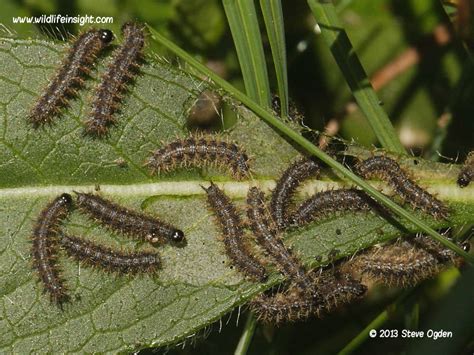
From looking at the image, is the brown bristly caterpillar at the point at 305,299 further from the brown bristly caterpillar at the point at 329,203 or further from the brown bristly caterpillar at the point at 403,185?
the brown bristly caterpillar at the point at 403,185

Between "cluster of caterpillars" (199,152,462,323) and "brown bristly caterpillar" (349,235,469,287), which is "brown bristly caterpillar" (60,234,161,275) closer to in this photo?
"cluster of caterpillars" (199,152,462,323)

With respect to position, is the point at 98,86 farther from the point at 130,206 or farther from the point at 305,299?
the point at 305,299

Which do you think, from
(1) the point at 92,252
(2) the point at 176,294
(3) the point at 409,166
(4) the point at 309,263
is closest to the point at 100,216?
(1) the point at 92,252

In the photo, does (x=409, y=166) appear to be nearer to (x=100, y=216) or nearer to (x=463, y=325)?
(x=463, y=325)

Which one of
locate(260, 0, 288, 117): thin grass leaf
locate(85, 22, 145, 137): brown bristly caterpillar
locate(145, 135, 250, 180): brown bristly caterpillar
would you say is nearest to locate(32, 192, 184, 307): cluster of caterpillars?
locate(145, 135, 250, 180): brown bristly caterpillar

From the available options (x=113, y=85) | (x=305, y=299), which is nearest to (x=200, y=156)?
(x=113, y=85)
